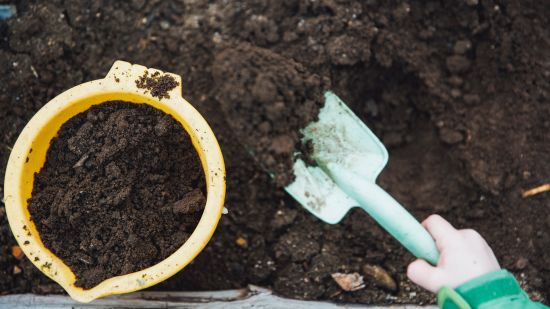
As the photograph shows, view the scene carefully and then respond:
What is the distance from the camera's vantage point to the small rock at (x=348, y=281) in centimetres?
144

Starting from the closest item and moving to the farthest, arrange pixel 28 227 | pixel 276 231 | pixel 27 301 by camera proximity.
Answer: pixel 28 227 < pixel 27 301 < pixel 276 231

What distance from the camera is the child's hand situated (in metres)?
1.10

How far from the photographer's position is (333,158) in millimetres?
1429

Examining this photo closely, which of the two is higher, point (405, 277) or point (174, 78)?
point (174, 78)

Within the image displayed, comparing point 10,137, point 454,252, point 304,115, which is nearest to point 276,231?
point 304,115

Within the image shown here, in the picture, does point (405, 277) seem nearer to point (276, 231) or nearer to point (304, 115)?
point (276, 231)

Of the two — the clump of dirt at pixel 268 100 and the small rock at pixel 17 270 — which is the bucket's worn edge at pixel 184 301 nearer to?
the small rock at pixel 17 270

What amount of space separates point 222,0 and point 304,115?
418mm

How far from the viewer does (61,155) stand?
120 cm

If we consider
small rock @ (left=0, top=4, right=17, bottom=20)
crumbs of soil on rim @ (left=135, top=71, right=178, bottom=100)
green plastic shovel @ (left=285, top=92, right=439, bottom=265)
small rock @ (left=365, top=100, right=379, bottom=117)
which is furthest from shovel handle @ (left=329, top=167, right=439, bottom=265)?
small rock @ (left=0, top=4, right=17, bottom=20)

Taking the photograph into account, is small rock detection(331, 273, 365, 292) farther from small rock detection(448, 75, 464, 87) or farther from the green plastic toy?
small rock detection(448, 75, 464, 87)

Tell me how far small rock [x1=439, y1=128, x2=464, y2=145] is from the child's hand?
37 centimetres

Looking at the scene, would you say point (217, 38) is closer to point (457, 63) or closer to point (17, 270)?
point (457, 63)

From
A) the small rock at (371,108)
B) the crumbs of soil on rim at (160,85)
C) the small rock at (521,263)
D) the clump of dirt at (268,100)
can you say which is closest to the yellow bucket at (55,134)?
the crumbs of soil on rim at (160,85)
